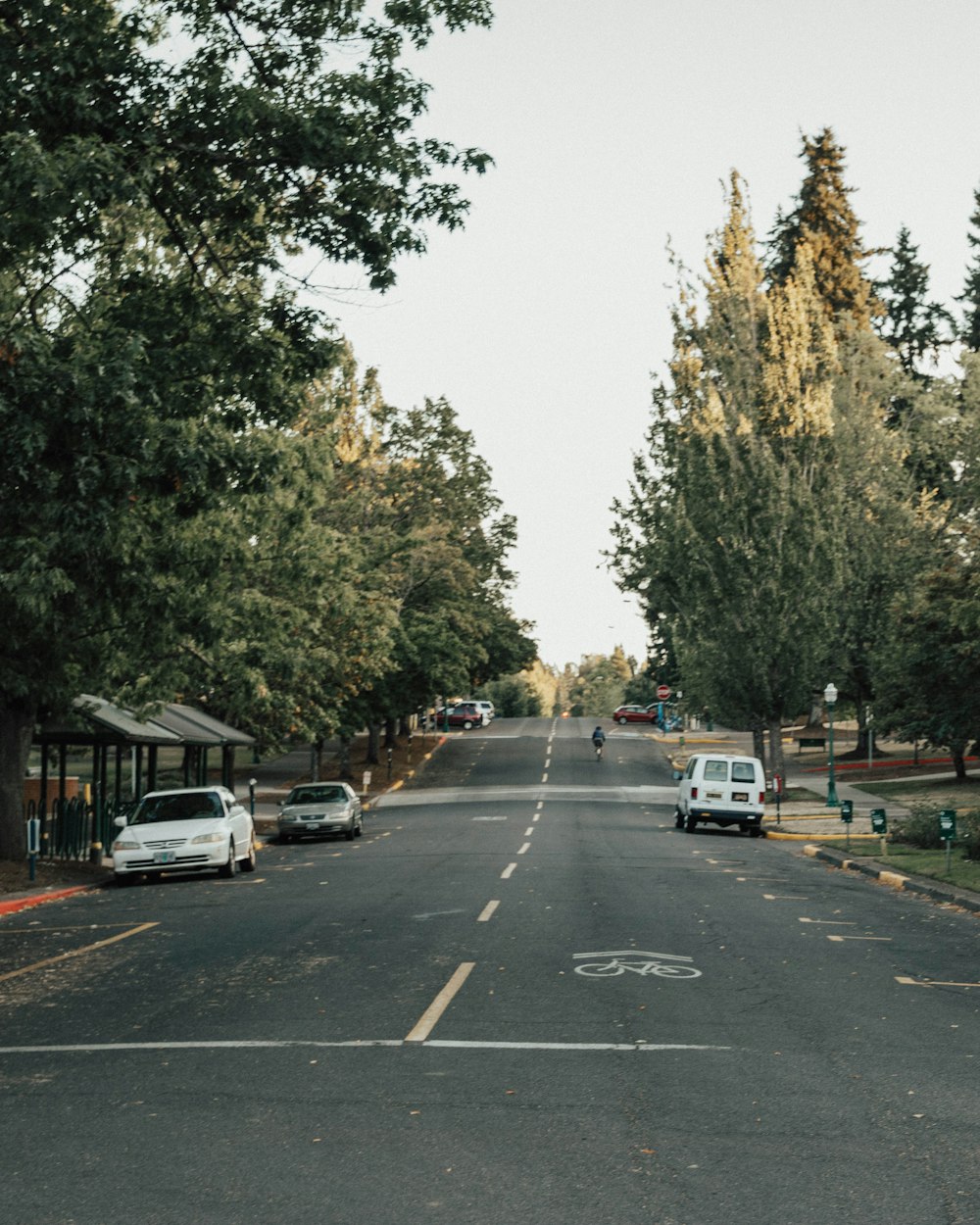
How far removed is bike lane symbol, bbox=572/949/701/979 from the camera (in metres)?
11.6

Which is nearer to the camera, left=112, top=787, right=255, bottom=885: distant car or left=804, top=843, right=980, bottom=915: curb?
left=804, top=843, right=980, bottom=915: curb

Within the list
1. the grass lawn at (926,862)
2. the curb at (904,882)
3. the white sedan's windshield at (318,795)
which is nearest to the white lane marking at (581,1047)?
the curb at (904,882)

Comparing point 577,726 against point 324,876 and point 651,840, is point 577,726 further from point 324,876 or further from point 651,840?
point 324,876

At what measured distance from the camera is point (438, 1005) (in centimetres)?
1012

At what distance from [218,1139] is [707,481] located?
3705cm

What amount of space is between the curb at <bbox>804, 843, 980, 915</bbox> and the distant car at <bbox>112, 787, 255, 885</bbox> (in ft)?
33.1

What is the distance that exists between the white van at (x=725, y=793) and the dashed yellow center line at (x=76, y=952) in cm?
1938

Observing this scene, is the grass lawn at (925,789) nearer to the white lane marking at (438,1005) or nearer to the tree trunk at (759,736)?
the tree trunk at (759,736)

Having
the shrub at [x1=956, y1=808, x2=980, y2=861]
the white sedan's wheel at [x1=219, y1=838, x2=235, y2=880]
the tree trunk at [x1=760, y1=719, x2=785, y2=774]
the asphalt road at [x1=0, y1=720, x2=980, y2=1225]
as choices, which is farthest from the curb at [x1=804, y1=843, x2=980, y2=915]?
the tree trunk at [x1=760, y1=719, x2=785, y2=774]

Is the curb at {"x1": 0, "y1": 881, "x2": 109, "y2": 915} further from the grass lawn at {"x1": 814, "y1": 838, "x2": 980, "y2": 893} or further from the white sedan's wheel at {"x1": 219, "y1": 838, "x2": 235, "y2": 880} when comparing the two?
the grass lawn at {"x1": 814, "y1": 838, "x2": 980, "y2": 893}

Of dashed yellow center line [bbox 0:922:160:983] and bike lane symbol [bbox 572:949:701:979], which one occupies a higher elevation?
bike lane symbol [bbox 572:949:701:979]

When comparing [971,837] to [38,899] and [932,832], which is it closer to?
[932,832]

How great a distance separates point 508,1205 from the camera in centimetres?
563

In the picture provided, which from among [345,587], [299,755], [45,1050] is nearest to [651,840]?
[345,587]
